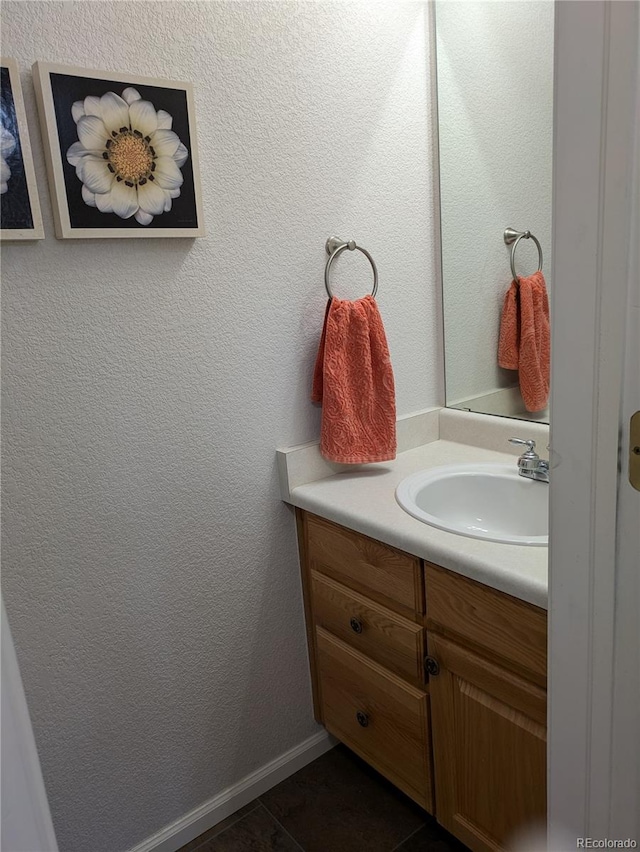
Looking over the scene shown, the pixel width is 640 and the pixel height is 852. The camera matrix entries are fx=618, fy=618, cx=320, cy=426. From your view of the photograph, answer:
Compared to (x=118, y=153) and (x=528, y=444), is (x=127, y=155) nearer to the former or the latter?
(x=118, y=153)

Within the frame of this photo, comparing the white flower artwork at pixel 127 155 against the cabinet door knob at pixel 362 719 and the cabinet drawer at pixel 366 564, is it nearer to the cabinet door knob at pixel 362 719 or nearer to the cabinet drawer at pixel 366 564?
the cabinet drawer at pixel 366 564

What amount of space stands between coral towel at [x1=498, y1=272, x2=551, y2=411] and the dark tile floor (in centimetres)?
109

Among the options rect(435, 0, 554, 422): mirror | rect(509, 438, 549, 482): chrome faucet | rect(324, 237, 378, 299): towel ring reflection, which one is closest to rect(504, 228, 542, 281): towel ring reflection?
rect(435, 0, 554, 422): mirror

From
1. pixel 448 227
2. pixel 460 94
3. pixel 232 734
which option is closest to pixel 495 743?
pixel 232 734

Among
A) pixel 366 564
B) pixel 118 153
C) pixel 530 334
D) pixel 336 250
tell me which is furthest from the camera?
pixel 530 334

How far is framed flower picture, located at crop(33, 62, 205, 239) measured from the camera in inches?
44.2

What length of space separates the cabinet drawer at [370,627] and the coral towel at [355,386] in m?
0.34

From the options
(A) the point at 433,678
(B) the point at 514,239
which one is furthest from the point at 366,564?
(B) the point at 514,239

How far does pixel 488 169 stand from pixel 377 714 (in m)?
1.43

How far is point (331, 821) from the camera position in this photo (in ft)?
5.12

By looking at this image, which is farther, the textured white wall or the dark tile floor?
the dark tile floor

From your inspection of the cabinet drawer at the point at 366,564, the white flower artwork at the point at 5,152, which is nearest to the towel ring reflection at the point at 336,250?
the cabinet drawer at the point at 366,564

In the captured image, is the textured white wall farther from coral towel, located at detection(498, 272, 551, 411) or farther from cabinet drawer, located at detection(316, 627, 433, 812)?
coral towel, located at detection(498, 272, 551, 411)

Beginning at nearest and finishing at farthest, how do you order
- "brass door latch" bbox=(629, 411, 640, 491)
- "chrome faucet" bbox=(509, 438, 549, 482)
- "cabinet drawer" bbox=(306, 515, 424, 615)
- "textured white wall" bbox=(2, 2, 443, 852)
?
"brass door latch" bbox=(629, 411, 640, 491) < "textured white wall" bbox=(2, 2, 443, 852) < "cabinet drawer" bbox=(306, 515, 424, 615) < "chrome faucet" bbox=(509, 438, 549, 482)
